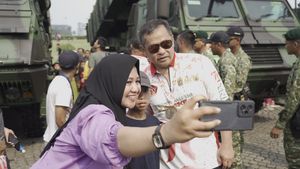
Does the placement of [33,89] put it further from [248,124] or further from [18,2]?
[248,124]

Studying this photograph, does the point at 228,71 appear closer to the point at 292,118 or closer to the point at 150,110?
the point at 292,118

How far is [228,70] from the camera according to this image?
4.28 metres

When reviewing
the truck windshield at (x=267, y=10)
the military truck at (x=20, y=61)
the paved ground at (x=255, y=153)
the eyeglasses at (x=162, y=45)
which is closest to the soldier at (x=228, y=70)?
the paved ground at (x=255, y=153)

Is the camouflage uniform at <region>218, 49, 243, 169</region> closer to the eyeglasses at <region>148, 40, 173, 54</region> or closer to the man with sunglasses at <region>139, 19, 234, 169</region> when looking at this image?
the man with sunglasses at <region>139, 19, 234, 169</region>

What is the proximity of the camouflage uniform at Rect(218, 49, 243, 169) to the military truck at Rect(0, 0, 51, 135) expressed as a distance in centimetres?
242

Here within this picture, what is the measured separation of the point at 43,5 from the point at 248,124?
7.51 m

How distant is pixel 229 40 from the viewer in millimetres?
4918

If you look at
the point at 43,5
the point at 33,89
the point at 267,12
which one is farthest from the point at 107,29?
the point at 33,89

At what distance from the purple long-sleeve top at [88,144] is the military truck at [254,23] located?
4.70m

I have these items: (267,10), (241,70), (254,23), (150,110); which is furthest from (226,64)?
(267,10)

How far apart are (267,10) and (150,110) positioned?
533 cm

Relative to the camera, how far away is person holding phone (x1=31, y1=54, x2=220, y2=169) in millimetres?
1112

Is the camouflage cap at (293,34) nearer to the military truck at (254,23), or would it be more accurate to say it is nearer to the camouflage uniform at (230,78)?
the camouflage uniform at (230,78)

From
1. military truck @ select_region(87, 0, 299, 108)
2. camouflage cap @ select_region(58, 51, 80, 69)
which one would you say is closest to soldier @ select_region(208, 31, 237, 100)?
camouflage cap @ select_region(58, 51, 80, 69)
